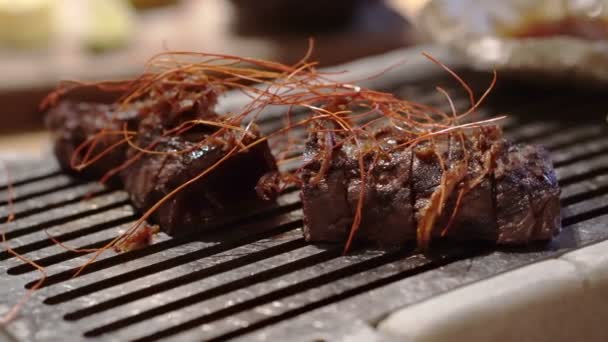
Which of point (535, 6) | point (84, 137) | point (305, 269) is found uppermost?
point (535, 6)

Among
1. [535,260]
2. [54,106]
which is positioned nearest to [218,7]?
[54,106]

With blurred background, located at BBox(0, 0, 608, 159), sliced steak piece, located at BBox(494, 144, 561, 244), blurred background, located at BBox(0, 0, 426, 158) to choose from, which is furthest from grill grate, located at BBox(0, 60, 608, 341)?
blurred background, located at BBox(0, 0, 426, 158)

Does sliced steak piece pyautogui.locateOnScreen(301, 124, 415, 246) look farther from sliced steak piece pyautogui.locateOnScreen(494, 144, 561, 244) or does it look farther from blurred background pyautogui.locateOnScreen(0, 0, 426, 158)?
blurred background pyautogui.locateOnScreen(0, 0, 426, 158)

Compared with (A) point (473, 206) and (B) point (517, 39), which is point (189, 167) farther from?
(B) point (517, 39)

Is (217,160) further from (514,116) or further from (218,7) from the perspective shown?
(218,7)

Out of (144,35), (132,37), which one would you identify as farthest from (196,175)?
(144,35)

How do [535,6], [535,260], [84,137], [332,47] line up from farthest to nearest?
[332,47]
[535,6]
[84,137]
[535,260]

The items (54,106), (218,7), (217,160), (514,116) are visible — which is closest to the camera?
(217,160)

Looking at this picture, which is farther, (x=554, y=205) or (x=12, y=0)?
(x=12, y=0)
